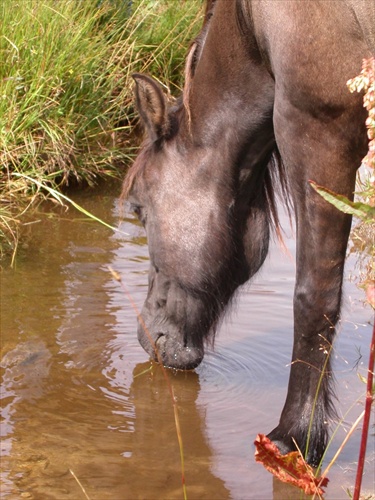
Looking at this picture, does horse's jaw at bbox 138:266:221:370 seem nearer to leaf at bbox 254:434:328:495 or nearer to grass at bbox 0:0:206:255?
leaf at bbox 254:434:328:495

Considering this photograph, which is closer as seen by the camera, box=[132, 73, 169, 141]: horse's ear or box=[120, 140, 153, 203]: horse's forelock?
box=[132, 73, 169, 141]: horse's ear

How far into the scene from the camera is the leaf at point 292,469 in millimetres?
3412

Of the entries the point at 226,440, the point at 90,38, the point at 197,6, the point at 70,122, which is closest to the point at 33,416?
the point at 226,440

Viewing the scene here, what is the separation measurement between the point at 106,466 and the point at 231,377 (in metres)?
1.14

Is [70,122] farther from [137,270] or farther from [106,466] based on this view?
[106,466]

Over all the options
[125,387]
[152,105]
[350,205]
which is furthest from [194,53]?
[350,205]

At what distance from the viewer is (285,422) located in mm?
3891

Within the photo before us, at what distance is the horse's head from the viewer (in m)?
4.33

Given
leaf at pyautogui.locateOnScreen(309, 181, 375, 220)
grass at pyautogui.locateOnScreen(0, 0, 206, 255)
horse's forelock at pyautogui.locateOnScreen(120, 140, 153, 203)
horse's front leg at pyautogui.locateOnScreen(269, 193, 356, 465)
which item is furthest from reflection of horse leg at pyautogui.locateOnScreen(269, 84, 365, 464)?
grass at pyautogui.locateOnScreen(0, 0, 206, 255)

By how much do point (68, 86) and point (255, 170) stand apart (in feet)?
10.3

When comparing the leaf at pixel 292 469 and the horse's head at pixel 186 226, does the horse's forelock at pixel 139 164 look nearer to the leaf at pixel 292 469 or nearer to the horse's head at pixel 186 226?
the horse's head at pixel 186 226

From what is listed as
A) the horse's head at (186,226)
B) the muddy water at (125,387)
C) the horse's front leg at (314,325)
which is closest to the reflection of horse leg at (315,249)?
the horse's front leg at (314,325)

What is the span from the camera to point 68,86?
280 inches

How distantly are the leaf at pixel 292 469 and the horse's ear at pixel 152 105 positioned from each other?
64.4 inches
